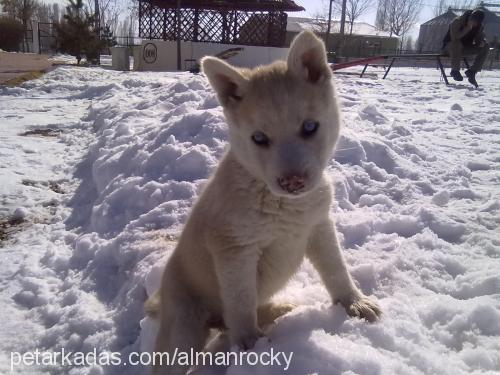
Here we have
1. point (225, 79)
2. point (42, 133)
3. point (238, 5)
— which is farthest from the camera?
point (238, 5)

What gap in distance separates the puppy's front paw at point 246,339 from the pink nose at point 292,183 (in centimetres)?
78

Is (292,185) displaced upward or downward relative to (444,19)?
downward

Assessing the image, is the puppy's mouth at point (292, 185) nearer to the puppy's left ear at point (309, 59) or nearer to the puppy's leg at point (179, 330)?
the puppy's left ear at point (309, 59)

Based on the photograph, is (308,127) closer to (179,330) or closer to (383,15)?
(179,330)

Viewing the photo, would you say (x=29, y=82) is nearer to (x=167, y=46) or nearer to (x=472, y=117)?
(x=167, y=46)

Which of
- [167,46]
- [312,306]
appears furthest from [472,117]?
[167,46]

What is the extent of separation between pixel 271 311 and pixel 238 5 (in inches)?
870

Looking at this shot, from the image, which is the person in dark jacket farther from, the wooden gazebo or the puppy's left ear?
the puppy's left ear

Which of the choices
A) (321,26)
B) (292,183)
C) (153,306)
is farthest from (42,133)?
(321,26)

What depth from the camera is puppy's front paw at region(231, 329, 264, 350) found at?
7.00 ft

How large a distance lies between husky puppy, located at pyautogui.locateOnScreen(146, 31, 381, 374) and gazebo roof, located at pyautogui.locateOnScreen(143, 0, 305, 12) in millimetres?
21450

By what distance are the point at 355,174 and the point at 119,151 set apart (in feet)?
10.1

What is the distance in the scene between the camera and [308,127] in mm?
2152

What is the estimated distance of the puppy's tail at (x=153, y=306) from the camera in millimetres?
2566
